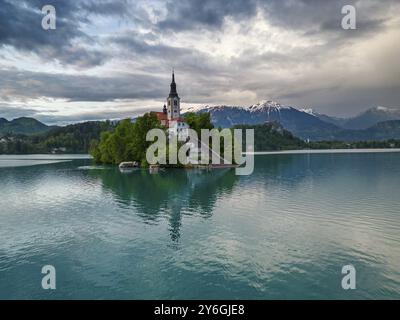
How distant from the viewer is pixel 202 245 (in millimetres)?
27516

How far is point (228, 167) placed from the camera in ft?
337

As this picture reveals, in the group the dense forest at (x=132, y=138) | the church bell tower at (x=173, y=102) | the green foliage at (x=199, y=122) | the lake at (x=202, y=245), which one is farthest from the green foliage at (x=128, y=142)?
the lake at (x=202, y=245)

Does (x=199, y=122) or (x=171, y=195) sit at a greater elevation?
(x=199, y=122)

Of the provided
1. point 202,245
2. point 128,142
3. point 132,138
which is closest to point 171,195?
point 202,245

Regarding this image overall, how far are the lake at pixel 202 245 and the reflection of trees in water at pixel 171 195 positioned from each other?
32cm

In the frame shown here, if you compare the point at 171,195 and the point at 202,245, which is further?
the point at 171,195

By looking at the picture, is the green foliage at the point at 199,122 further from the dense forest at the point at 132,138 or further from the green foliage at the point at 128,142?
the green foliage at the point at 128,142

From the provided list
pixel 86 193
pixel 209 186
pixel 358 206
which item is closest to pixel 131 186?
pixel 86 193

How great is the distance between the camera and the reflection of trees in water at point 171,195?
132 feet

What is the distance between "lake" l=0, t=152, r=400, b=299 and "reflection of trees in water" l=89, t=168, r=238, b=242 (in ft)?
1.05

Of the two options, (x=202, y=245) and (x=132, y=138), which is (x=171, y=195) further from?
(x=132, y=138)

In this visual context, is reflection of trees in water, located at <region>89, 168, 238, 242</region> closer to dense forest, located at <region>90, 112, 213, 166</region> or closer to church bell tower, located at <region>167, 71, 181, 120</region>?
dense forest, located at <region>90, 112, 213, 166</region>

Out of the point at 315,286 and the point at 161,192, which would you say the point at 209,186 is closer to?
the point at 161,192

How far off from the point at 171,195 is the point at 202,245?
2697 centimetres
